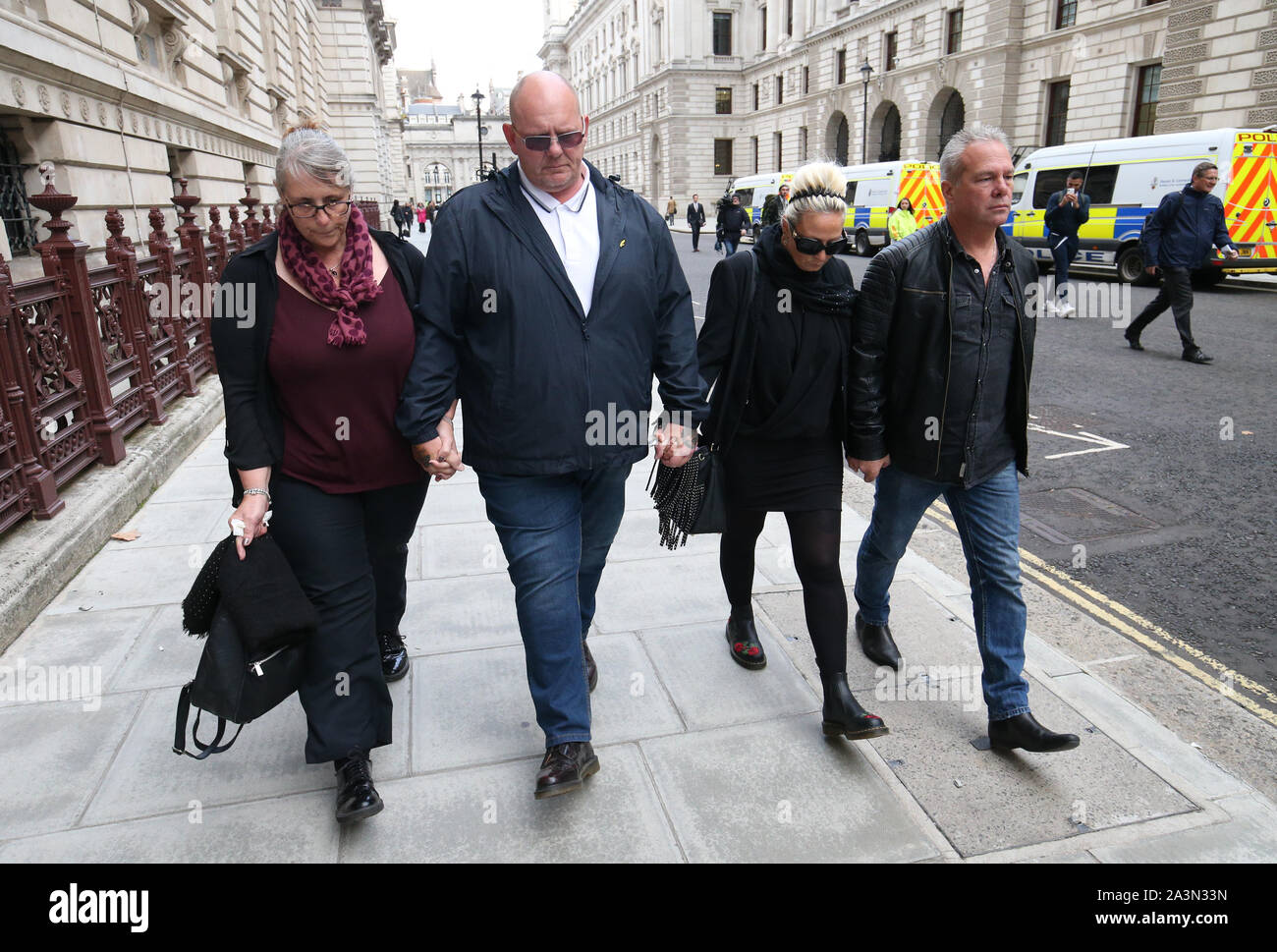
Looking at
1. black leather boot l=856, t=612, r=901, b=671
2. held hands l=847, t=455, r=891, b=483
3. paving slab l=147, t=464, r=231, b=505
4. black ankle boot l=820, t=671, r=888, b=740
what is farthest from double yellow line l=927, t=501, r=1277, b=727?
paving slab l=147, t=464, r=231, b=505

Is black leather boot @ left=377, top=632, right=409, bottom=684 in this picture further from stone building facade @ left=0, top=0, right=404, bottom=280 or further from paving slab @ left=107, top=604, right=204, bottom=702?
stone building facade @ left=0, top=0, right=404, bottom=280

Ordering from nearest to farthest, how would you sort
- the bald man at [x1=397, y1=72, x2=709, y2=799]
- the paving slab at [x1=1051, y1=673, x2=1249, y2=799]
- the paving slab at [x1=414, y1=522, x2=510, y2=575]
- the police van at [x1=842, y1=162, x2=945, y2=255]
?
the bald man at [x1=397, y1=72, x2=709, y2=799], the paving slab at [x1=1051, y1=673, x2=1249, y2=799], the paving slab at [x1=414, y1=522, x2=510, y2=575], the police van at [x1=842, y1=162, x2=945, y2=255]

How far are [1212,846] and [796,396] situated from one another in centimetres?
174

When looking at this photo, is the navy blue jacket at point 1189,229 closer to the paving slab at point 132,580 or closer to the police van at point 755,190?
the paving slab at point 132,580

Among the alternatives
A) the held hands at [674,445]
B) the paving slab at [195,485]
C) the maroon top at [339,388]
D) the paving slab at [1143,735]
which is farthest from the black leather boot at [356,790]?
the paving slab at [195,485]

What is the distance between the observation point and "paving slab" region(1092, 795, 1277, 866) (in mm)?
2346

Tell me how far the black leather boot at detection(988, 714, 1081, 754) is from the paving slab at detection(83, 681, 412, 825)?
1.93m

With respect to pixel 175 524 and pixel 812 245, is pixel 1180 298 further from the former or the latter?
pixel 175 524

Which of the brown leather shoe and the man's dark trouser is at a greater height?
the man's dark trouser

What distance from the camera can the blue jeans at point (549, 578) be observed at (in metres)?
2.60

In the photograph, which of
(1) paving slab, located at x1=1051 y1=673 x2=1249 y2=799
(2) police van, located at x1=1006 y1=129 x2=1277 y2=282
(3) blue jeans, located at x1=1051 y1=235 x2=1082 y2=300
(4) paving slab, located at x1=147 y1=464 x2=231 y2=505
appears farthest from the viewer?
(2) police van, located at x1=1006 y1=129 x2=1277 y2=282

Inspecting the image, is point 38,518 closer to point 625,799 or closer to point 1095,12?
point 625,799
